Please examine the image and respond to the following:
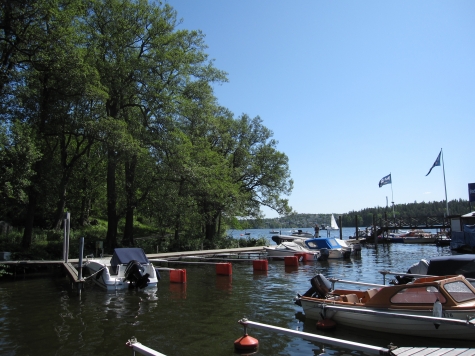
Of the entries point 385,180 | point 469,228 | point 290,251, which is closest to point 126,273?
point 290,251

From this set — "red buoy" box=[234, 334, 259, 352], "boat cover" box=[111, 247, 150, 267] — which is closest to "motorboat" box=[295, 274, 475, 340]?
"red buoy" box=[234, 334, 259, 352]

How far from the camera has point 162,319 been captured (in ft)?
44.0

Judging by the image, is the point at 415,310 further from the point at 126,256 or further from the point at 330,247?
the point at 330,247

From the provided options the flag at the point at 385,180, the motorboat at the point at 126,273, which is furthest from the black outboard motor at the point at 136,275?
the flag at the point at 385,180

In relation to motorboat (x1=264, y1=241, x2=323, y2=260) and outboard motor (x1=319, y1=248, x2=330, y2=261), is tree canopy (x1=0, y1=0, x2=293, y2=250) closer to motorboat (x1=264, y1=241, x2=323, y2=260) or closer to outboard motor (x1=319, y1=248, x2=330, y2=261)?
motorboat (x1=264, y1=241, x2=323, y2=260)

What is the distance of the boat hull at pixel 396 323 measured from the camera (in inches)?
402

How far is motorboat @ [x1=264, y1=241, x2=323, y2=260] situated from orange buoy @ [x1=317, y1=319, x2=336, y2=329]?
21.2 metres

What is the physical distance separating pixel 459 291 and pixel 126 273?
550 inches

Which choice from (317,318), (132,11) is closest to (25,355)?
(317,318)

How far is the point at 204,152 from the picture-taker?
36.8m

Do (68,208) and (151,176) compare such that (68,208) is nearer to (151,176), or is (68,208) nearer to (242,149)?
(151,176)

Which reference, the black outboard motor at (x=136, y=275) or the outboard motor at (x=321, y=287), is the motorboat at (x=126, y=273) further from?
the outboard motor at (x=321, y=287)

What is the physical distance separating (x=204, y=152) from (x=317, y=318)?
25504 mm

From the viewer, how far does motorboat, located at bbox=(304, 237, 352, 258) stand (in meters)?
34.4
